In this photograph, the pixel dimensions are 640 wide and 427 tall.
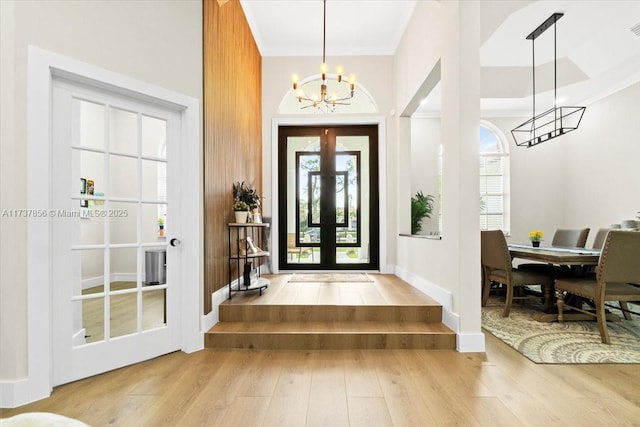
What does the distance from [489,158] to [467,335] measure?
519cm

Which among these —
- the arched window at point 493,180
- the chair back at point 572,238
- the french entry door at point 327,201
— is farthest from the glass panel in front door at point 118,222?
the arched window at point 493,180

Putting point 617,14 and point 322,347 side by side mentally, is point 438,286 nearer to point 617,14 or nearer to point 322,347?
point 322,347

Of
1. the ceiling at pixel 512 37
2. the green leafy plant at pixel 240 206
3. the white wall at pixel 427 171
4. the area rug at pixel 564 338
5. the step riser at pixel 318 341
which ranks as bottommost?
the area rug at pixel 564 338

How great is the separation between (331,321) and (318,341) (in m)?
0.36

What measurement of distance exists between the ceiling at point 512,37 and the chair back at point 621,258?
268 centimetres

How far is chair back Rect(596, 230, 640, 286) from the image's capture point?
117 inches

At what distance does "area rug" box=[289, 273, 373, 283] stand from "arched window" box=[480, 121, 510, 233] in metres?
3.50

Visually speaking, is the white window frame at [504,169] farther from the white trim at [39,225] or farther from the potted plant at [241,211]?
the white trim at [39,225]

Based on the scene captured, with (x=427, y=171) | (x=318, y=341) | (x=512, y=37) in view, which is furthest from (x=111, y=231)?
(x=427, y=171)

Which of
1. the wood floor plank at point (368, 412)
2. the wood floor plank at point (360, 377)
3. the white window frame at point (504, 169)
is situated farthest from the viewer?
the white window frame at point (504, 169)

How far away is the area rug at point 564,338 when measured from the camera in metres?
2.74

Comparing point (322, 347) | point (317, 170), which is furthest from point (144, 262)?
point (317, 170)

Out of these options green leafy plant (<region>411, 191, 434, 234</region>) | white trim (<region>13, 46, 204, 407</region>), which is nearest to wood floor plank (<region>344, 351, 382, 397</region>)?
white trim (<region>13, 46, 204, 407</region>)

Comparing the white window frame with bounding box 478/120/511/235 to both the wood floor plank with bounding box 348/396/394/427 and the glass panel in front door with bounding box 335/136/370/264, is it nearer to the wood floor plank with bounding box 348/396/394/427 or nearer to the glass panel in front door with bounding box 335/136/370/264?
the glass panel in front door with bounding box 335/136/370/264
